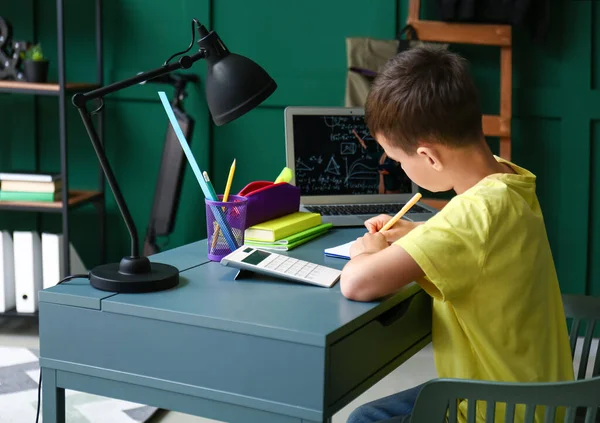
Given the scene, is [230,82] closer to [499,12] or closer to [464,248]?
[464,248]

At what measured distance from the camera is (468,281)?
1.43m

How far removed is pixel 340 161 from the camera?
2.90 meters

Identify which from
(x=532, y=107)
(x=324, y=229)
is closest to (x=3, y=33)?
(x=324, y=229)

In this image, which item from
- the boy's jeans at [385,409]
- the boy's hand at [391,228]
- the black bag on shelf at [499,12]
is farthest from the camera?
the black bag on shelf at [499,12]

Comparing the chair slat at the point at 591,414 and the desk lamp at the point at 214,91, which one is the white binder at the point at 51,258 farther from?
the chair slat at the point at 591,414

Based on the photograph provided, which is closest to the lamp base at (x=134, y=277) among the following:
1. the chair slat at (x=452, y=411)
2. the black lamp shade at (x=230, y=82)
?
the black lamp shade at (x=230, y=82)

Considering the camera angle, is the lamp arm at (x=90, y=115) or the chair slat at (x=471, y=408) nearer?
the chair slat at (x=471, y=408)

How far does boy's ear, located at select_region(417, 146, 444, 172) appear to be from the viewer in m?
1.56

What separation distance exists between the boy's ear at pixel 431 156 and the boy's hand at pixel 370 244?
0.22 metres

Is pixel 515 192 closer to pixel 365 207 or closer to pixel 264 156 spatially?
pixel 365 207

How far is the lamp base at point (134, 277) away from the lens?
151 centimetres

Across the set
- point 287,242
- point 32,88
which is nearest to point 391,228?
point 287,242

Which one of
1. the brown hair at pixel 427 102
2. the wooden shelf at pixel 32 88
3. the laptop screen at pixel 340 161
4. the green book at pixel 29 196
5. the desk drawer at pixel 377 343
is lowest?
the desk drawer at pixel 377 343

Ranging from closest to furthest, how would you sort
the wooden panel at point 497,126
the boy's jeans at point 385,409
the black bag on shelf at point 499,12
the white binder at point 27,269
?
the boy's jeans at point 385,409 → the black bag on shelf at point 499,12 → the wooden panel at point 497,126 → the white binder at point 27,269
